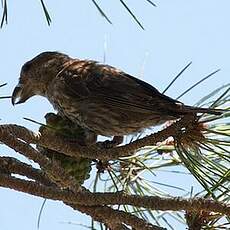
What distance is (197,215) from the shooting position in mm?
1948

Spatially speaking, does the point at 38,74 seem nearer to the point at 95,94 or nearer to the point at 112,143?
the point at 95,94

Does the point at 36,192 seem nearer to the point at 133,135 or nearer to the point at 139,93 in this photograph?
the point at 133,135

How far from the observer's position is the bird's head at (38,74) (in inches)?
129

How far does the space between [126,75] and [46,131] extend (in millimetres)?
1095

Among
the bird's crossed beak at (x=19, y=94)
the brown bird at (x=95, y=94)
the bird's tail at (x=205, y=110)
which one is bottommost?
the bird's crossed beak at (x=19, y=94)

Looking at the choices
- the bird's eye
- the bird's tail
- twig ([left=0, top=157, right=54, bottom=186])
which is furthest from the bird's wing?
twig ([left=0, top=157, right=54, bottom=186])

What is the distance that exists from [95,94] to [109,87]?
78 millimetres

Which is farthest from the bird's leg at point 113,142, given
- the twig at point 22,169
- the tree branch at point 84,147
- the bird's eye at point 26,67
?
the bird's eye at point 26,67

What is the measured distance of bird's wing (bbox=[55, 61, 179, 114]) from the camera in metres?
2.71

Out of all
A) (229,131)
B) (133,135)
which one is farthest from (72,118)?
(229,131)

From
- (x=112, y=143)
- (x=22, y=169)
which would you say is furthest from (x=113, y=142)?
(x=22, y=169)

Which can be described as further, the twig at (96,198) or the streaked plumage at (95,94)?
the streaked plumage at (95,94)

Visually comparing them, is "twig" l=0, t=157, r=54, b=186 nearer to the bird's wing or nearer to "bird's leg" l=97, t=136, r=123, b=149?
"bird's leg" l=97, t=136, r=123, b=149

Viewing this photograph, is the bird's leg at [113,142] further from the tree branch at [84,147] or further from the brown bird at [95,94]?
the tree branch at [84,147]
